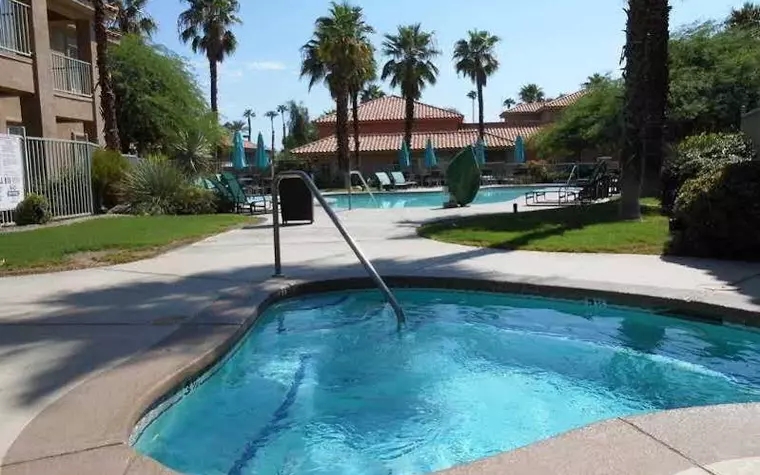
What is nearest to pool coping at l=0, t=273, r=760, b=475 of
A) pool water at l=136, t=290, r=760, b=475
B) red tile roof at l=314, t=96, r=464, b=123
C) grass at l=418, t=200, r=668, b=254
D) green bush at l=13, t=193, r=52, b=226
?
pool water at l=136, t=290, r=760, b=475

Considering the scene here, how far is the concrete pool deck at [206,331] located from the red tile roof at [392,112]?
144 ft

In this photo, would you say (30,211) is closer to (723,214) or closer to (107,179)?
(107,179)

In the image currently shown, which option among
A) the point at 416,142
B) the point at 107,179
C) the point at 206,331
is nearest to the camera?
the point at 206,331

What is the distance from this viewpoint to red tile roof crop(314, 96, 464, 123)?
55.8 meters

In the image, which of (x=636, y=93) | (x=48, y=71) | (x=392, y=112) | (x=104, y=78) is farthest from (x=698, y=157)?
(x=392, y=112)

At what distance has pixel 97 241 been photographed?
446 inches

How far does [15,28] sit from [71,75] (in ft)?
14.2

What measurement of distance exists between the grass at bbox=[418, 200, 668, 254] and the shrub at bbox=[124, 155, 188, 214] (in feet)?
27.3

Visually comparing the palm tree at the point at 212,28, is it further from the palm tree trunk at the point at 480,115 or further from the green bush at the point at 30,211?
the green bush at the point at 30,211

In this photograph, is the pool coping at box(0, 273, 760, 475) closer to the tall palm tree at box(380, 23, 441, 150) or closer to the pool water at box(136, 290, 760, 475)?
the pool water at box(136, 290, 760, 475)

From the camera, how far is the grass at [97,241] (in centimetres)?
954

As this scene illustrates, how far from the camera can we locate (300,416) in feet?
15.6

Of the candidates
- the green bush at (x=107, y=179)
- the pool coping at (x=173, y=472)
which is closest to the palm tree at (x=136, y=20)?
the green bush at (x=107, y=179)

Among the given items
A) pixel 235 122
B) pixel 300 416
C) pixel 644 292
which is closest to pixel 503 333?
pixel 644 292
